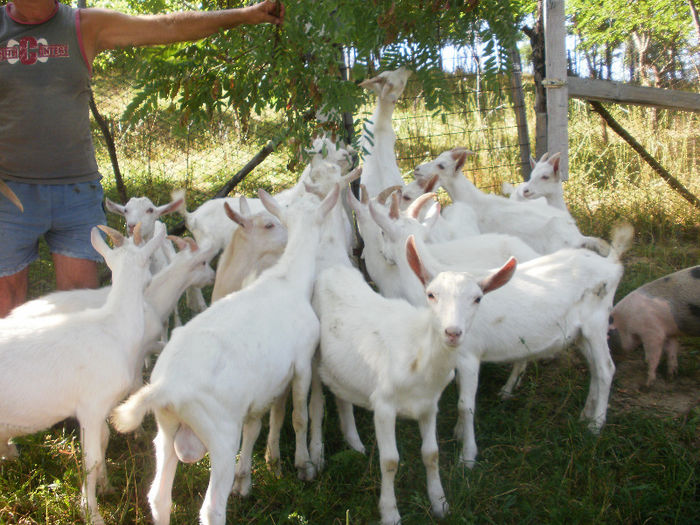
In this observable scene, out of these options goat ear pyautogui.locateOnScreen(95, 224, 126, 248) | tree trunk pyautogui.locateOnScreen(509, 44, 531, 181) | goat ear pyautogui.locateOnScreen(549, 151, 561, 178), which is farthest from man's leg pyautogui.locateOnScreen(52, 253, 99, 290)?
tree trunk pyautogui.locateOnScreen(509, 44, 531, 181)

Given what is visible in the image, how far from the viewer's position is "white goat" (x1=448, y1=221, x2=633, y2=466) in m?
3.75

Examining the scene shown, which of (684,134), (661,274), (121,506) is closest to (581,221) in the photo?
(661,274)

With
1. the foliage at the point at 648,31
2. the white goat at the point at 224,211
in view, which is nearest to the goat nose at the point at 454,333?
the white goat at the point at 224,211

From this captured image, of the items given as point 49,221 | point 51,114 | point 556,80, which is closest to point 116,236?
point 49,221

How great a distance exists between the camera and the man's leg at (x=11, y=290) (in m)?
3.87

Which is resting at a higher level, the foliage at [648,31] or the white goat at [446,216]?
the foliage at [648,31]

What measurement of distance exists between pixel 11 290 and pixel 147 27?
176 cm

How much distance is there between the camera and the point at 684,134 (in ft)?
27.0

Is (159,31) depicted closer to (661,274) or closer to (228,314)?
(228,314)

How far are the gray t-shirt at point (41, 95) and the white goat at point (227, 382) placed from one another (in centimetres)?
138

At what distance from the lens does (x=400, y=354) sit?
322 cm

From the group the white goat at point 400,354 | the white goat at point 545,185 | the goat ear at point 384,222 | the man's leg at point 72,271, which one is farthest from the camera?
the white goat at point 545,185

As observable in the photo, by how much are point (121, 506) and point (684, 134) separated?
25.7ft

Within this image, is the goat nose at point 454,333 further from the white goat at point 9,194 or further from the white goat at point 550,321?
the white goat at point 9,194
